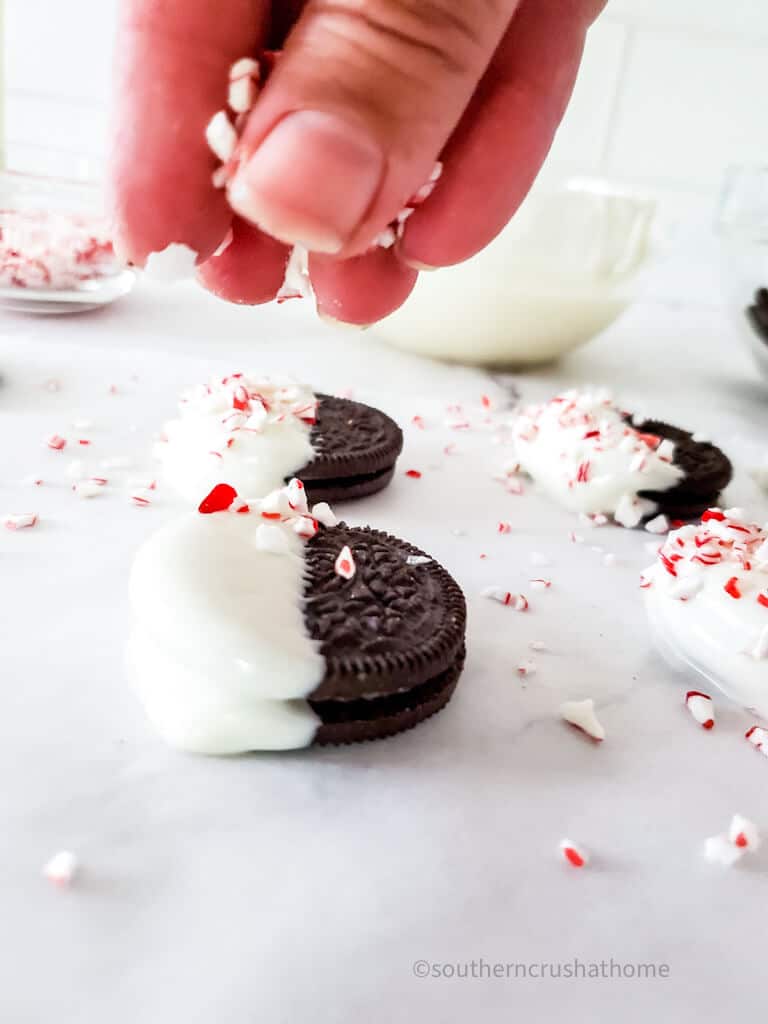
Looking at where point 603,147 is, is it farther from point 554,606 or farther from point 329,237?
point 329,237

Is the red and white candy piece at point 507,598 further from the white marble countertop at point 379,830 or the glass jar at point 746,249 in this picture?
the glass jar at point 746,249

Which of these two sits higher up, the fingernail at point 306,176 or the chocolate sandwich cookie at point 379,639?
the fingernail at point 306,176

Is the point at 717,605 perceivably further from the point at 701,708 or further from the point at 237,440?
the point at 237,440

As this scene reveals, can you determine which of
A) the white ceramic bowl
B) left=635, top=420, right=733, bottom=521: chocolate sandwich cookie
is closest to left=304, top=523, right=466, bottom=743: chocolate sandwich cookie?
left=635, top=420, right=733, bottom=521: chocolate sandwich cookie

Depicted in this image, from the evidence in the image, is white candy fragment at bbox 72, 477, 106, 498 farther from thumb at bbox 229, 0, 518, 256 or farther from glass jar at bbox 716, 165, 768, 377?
glass jar at bbox 716, 165, 768, 377

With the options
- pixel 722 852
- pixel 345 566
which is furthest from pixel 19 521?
pixel 722 852

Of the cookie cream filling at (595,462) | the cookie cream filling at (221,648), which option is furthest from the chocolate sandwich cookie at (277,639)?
the cookie cream filling at (595,462)
